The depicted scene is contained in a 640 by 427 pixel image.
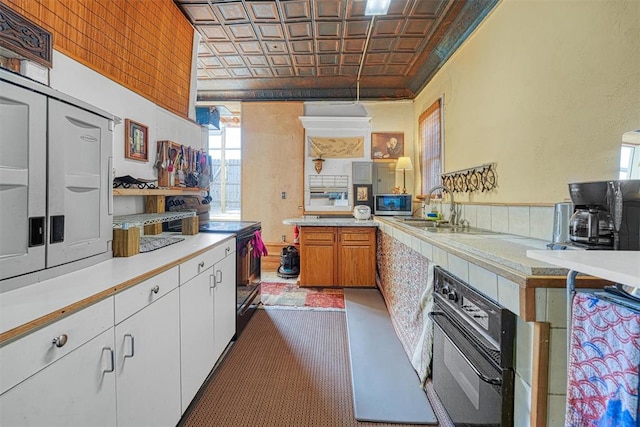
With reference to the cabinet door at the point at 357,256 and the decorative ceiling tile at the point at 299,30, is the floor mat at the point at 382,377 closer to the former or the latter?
the cabinet door at the point at 357,256

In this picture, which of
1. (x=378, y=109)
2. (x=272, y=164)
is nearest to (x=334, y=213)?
(x=272, y=164)

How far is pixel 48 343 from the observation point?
31.9 inches

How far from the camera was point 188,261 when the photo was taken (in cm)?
170

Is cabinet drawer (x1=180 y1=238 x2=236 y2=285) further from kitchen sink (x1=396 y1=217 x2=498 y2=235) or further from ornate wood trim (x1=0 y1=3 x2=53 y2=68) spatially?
kitchen sink (x1=396 y1=217 x2=498 y2=235)

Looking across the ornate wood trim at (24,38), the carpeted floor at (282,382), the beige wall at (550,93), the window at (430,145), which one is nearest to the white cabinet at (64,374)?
the carpeted floor at (282,382)

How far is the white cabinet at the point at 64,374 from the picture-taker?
0.72 m

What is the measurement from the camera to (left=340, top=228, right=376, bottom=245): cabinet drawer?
3.97 m

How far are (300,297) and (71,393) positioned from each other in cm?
294

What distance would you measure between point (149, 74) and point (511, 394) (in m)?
3.19

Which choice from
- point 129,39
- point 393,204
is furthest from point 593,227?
point 393,204

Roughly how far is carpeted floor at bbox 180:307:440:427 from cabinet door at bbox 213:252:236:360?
7.1 inches

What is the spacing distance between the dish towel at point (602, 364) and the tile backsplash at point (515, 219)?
111 cm

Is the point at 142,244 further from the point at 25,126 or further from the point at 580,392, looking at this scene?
the point at 580,392

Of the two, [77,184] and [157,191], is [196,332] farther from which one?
[157,191]
